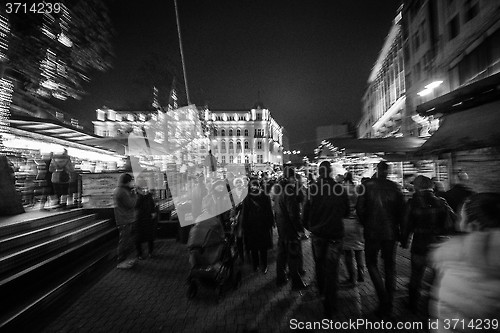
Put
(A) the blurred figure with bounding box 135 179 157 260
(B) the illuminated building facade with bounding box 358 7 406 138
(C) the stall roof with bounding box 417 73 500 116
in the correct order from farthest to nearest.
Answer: (B) the illuminated building facade with bounding box 358 7 406 138, (A) the blurred figure with bounding box 135 179 157 260, (C) the stall roof with bounding box 417 73 500 116

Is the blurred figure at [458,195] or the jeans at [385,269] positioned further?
the blurred figure at [458,195]

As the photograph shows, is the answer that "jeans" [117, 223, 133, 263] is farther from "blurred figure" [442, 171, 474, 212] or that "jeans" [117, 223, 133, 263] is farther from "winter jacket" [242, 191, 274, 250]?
"blurred figure" [442, 171, 474, 212]

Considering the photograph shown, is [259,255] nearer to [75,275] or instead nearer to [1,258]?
[75,275]

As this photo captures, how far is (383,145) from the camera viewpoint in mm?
10625

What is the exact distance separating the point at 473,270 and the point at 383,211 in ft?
6.33

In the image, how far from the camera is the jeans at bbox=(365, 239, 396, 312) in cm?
365

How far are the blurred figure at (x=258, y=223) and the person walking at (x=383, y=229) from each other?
6.75 feet

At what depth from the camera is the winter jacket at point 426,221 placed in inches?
140

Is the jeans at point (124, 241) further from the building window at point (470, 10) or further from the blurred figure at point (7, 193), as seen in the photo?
the building window at point (470, 10)

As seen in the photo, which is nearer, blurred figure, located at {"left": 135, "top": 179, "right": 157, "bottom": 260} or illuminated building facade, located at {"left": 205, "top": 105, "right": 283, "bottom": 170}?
blurred figure, located at {"left": 135, "top": 179, "right": 157, "bottom": 260}

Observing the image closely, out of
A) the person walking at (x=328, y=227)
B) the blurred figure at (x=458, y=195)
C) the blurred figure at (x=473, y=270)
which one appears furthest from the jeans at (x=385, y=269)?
the blurred figure at (x=458, y=195)

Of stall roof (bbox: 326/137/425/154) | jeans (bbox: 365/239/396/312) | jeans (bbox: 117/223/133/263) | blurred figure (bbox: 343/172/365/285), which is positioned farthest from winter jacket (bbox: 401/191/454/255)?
stall roof (bbox: 326/137/425/154)

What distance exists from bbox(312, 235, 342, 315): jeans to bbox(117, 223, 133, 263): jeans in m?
4.41

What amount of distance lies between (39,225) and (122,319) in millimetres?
4019
